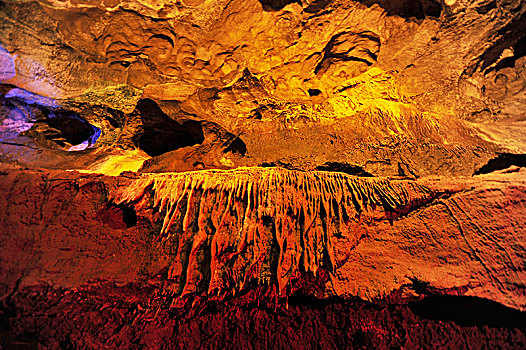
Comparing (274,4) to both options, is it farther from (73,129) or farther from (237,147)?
(73,129)

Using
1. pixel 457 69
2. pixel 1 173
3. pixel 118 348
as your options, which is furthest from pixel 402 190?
pixel 1 173

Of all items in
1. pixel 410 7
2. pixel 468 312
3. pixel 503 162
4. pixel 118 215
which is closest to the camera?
pixel 410 7

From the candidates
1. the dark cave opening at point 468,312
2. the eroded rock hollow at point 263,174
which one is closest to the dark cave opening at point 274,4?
the eroded rock hollow at point 263,174

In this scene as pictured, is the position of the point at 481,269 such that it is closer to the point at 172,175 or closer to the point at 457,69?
the point at 457,69

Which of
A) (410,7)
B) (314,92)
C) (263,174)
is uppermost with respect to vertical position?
(410,7)

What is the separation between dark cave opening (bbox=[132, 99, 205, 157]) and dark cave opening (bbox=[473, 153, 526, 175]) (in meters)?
2.09

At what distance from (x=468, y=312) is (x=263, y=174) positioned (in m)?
1.60

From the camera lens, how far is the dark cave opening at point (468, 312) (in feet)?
4.62

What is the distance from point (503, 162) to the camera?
164cm

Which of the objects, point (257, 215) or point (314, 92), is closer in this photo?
point (314, 92)

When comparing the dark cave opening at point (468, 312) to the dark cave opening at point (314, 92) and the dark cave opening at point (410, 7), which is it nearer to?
the dark cave opening at point (314, 92)

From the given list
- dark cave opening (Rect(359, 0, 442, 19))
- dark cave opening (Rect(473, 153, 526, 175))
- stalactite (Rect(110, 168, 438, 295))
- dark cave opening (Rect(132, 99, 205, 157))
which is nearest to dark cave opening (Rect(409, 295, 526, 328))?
stalactite (Rect(110, 168, 438, 295))

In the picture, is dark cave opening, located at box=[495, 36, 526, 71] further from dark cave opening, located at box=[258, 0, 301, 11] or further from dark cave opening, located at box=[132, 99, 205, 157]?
dark cave opening, located at box=[132, 99, 205, 157]

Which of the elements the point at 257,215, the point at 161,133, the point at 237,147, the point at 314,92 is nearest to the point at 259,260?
the point at 257,215
